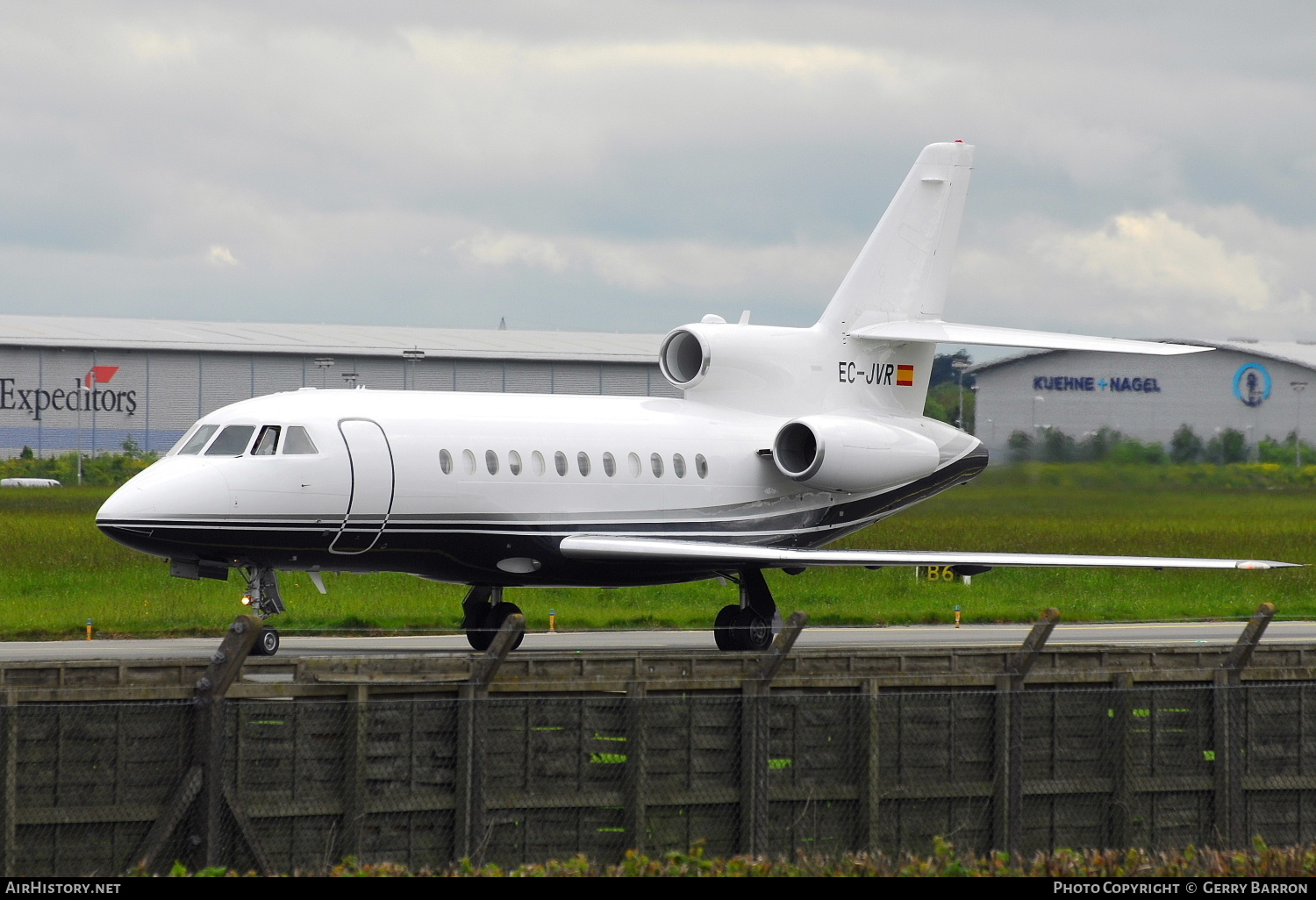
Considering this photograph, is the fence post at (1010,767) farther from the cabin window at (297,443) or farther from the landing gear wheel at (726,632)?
the landing gear wheel at (726,632)

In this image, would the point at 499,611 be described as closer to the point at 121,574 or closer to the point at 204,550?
the point at 204,550

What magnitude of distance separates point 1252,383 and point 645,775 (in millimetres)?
76652

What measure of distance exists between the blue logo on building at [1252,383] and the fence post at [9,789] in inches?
3075

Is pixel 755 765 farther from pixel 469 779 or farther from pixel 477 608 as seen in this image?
pixel 477 608

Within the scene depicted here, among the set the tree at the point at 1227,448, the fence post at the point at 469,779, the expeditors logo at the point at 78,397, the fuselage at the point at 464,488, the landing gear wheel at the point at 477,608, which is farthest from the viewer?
the expeditors logo at the point at 78,397

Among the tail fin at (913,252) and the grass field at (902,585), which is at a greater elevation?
the tail fin at (913,252)

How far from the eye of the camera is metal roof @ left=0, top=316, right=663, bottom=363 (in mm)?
84250

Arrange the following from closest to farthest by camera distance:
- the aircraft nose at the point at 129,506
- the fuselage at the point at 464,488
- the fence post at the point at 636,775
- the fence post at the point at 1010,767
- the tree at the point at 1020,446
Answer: the fence post at the point at 636,775 < the fence post at the point at 1010,767 < the aircraft nose at the point at 129,506 < the fuselage at the point at 464,488 < the tree at the point at 1020,446

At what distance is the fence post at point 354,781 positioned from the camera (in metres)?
13.3

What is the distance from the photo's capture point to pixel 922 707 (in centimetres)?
1506

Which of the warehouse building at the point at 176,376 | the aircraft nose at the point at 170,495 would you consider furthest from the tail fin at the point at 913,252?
the warehouse building at the point at 176,376

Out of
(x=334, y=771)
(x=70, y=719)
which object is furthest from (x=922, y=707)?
(x=70, y=719)

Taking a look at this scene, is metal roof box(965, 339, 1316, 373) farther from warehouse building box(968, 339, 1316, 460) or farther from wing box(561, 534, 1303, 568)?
wing box(561, 534, 1303, 568)

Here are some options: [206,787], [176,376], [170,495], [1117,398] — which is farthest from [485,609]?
[176,376]
